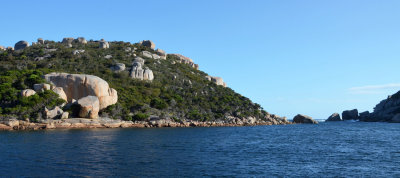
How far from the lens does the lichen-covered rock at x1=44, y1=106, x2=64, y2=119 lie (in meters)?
64.3

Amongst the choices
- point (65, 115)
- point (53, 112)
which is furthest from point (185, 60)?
point (53, 112)

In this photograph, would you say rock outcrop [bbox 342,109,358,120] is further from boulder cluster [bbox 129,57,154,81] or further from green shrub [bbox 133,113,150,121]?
green shrub [bbox 133,113,150,121]

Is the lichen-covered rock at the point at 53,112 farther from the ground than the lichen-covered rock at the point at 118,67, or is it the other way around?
the lichen-covered rock at the point at 118,67

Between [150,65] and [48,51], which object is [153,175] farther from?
[48,51]

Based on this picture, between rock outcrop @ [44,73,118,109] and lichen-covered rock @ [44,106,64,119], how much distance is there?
29.7ft

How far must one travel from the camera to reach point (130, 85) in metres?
98.6

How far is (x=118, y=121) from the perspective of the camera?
238 ft

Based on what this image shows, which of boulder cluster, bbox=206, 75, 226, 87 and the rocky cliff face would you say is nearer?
boulder cluster, bbox=206, 75, 226, 87

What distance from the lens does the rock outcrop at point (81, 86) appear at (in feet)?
242

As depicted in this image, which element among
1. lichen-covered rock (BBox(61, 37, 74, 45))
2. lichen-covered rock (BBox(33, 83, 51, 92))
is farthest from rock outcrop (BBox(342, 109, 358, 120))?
lichen-covered rock (BBox(33, 83, 51, 92))

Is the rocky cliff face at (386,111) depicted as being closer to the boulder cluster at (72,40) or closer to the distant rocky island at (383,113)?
the distant rocky island at (383,113)

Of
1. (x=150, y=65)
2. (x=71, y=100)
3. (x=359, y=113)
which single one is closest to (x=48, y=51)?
(x=150, y=65)

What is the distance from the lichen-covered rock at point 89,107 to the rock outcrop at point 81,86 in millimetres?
4255

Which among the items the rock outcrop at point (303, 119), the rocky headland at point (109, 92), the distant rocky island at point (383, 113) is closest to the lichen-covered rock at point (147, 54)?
the rocky headland at point (109, 92)
